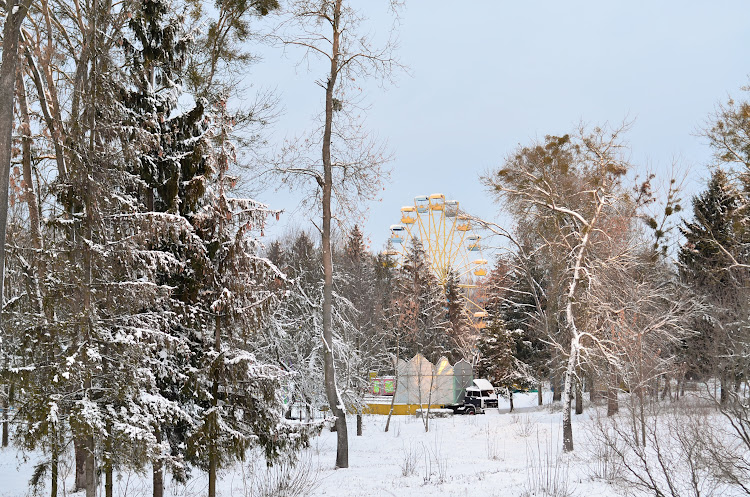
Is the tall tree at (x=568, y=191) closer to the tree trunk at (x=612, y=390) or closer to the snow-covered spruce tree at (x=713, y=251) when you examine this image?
the tree trunk at (x=612, y=390)

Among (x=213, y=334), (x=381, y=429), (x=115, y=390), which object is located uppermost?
(x=213, y=334)

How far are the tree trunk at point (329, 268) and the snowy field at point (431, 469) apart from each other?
31.3 inches

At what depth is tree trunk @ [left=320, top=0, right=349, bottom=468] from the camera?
13672 millimetres

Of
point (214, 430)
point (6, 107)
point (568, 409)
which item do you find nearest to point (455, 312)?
point (568, 409)

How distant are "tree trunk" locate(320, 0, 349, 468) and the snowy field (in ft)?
2.60

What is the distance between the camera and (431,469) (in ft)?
41.2

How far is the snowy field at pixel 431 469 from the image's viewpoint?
989 centimetres

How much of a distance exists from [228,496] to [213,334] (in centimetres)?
334

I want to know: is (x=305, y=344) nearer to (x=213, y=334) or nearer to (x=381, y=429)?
(x=381, y=429)

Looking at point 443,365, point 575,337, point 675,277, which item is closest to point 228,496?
point 575,337

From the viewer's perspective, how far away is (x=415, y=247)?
4297cm

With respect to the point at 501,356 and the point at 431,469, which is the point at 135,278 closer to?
the point at 431,469

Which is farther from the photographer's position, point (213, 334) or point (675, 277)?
point (675, 277)

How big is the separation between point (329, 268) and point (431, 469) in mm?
4827
